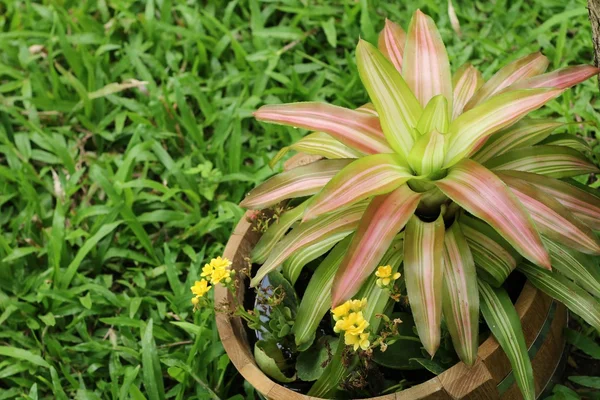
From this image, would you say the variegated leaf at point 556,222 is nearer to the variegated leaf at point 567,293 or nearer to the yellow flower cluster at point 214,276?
the variegated leaf at point 567,293

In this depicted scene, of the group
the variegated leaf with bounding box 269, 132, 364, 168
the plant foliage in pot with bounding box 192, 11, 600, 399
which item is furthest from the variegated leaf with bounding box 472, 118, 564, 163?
the variegated leaf with bounding box 269, 132, 364, 168

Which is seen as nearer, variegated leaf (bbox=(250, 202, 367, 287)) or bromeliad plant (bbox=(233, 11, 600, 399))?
bromeliad plant (bbox=(233, 11, 600, 399))

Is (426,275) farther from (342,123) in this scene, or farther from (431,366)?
(342,123)

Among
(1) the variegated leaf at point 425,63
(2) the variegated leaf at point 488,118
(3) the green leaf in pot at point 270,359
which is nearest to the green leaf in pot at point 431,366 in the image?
(3) the green leaf in pot at point 270,359

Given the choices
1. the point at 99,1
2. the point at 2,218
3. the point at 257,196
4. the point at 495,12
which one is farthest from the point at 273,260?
the point at 99,1

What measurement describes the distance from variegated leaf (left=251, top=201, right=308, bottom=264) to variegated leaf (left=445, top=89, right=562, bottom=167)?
0.45 meters

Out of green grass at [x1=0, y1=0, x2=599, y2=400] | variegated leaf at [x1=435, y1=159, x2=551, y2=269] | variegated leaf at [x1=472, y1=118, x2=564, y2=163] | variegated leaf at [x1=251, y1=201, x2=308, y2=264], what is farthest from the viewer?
green grass at [x1=0, y1=0, x2=599, y2=400]

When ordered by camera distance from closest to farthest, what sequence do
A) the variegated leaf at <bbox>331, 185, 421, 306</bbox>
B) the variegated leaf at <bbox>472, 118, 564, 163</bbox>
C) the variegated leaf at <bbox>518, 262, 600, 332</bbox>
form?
the variegated leaf at <bbox>331, 185, 421, 306</bbox> < the variegated leaf at <bbox>518, 262, 600, 332</bbox> < the variegated leaf at <bbox>472, 118, 564, 163</bbox>

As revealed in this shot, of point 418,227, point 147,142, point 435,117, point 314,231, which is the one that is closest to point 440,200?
point 418,227

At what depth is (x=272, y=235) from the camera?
78.6 inches

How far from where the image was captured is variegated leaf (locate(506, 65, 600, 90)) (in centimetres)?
177

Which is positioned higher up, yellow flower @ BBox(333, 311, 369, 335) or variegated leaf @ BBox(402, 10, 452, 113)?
variegated leaf @ BBox(402, 10, 452, 113)

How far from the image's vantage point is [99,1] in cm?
357

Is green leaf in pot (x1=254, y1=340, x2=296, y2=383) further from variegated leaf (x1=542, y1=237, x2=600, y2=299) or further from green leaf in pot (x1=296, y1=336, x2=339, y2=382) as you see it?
variegated leaf (x1=542, y1=237, x2=600, y2=299)
